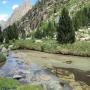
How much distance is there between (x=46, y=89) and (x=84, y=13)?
12934 cm

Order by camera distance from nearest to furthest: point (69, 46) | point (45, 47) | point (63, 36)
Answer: point (69, 46)
point (63, 36)
point (45, 47)

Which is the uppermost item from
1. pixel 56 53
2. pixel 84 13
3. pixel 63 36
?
pixel 84 13

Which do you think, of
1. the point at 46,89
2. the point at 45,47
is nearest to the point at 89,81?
the point at 46,89

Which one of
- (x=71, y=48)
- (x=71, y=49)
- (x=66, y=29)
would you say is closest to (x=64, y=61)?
(x=71, y=49)

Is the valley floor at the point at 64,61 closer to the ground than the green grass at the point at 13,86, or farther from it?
closer to the ground

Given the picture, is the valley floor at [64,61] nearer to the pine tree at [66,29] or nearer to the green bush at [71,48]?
the green bush at [71,48]

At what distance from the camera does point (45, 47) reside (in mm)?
99000

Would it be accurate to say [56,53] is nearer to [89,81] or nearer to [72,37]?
[72,37]

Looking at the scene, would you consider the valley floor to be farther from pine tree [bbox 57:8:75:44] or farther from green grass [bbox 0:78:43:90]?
green grass [bbox 0:78:43:90]

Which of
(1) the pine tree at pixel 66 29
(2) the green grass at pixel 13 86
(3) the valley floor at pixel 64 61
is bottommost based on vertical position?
(3) the valley floor at pixel 64 61

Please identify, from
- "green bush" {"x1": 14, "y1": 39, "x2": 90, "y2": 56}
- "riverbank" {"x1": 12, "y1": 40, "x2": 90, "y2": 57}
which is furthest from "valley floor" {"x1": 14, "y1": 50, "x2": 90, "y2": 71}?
"green bush" {"x1": 14, "y1": 39, "x2": 90, "y2": 56}

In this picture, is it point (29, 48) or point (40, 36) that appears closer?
point (29, 48)

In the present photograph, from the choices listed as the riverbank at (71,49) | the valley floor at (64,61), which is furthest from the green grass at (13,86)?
the riverbank at (71,49)

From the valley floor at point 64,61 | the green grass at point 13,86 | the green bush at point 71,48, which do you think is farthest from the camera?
the green bush at point 71,48
